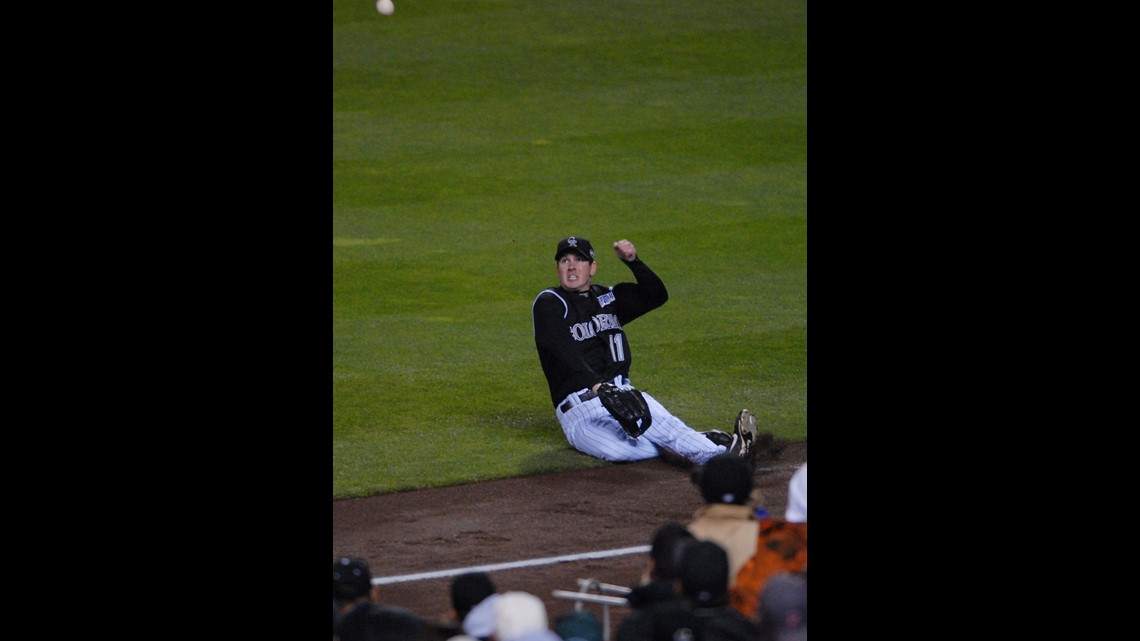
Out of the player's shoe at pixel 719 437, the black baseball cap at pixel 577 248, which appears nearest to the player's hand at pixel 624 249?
the black baseball cap at pixel 577 248

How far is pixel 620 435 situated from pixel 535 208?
6.08 meters

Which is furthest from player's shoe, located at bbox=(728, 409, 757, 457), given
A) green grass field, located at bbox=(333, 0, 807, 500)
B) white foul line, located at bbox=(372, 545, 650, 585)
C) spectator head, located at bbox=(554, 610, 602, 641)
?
spectator head, located at bbox=(554, 610, 602, 641)

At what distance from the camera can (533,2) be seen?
2095cm

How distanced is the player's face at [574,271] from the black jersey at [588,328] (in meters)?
0.06

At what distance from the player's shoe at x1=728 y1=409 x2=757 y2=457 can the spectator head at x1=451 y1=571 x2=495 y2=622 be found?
10.7ft

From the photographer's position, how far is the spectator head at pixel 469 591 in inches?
211

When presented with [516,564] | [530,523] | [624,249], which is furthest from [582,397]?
[516,564]

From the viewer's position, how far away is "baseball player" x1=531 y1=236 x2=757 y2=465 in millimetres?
8562

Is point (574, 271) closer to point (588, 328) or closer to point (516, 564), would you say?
point (588, 328)

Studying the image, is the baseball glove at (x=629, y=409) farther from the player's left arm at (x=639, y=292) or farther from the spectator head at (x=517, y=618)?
the spectator head at (x=517, y=618)

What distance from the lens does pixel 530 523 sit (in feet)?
A: 25.8
